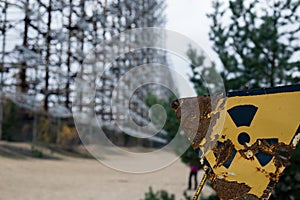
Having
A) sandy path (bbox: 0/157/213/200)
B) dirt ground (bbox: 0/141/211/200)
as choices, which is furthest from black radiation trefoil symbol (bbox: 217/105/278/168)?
sandy path (bbox: 0/157/213/200)

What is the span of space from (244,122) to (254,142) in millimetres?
82

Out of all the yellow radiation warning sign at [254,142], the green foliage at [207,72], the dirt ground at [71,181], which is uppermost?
the green foliage at [207,72]

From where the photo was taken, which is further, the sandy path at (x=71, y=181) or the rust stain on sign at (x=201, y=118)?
the sandy path at (x=71, y=181)

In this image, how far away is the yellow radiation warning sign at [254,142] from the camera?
1.39 m

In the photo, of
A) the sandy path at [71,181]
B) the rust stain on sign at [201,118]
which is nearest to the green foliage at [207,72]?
the rust stain on sign at [201,118]

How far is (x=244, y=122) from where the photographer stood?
1.49 meters

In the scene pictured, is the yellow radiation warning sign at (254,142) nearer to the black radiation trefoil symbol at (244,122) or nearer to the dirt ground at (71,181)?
the black radiation trefoil symbol at (244,122)

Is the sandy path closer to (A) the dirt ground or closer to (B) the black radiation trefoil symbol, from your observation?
(A) the dirt ground

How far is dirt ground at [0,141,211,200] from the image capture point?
5773 mm

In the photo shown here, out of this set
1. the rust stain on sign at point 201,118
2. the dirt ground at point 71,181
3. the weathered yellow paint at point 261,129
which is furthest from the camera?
the dirt ground at point 71,181

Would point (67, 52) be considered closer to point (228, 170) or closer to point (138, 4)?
point (138, 4)

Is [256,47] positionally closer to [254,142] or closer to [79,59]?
[254,142]

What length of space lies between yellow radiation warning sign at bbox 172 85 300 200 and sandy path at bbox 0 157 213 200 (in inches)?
164

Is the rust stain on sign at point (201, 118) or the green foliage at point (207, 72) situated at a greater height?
the green foliage at point (207, 72)
